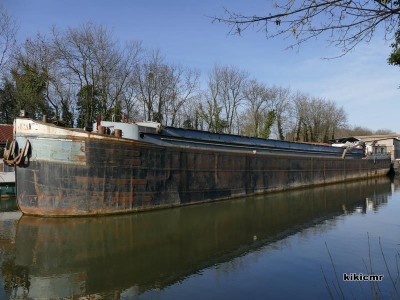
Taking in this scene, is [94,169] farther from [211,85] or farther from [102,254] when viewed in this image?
[211,85]

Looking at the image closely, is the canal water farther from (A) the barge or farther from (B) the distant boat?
(B) the distant boat

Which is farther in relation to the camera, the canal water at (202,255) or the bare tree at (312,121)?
the bare tree at (312,121)

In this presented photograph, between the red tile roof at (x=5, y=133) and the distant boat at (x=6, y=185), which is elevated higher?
the red tile roof at (x=5, y=133)

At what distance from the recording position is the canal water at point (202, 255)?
647 cm

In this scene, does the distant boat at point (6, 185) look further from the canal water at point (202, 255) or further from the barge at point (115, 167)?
the barge at point (115, 167)

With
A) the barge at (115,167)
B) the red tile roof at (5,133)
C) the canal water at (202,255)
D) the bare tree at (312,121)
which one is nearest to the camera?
the canal water at (202,255)

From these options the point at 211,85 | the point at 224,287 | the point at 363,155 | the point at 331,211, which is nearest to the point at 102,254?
the point at 224,287

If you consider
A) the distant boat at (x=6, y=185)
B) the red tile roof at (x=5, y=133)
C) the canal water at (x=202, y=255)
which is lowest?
the canal water at (x=202, y=255)

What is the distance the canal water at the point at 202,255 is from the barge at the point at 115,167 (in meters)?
0.58

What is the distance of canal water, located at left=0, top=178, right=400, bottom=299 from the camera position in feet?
21.2

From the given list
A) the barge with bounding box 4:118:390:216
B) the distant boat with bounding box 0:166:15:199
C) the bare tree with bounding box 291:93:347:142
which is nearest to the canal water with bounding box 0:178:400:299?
the barge with bounding box 4:118:390:216

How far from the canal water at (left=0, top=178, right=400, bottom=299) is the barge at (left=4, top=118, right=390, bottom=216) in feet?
1.91

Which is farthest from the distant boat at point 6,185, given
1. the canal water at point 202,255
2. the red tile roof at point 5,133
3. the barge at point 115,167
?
the barge at point 115,167

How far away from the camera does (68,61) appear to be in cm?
2742
